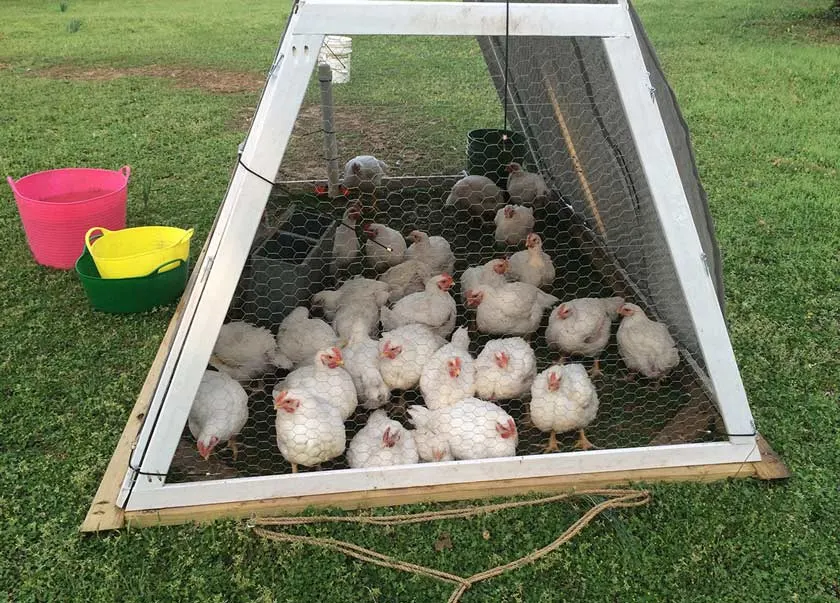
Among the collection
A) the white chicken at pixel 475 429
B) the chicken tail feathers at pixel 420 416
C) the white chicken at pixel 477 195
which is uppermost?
the white chicken at pixel 475 429

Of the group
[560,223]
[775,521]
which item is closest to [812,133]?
[560,223]

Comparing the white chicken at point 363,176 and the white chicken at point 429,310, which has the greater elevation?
the white chicken at point 429,310

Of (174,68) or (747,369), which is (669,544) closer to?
(747,369)

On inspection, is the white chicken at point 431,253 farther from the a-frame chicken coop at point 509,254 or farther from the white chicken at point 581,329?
the white chicken at point 581,329

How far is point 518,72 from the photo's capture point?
11.7ft

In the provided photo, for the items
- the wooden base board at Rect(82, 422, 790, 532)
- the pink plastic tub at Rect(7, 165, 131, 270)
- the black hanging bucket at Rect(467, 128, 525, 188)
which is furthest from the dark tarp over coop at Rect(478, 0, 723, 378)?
the pink plastic tub at Rect(7, 165, 131, 270)

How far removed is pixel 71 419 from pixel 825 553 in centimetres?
244

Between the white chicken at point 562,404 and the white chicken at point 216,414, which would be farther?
the white chicken at point 562,404

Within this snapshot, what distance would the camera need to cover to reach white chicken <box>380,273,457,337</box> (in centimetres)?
254

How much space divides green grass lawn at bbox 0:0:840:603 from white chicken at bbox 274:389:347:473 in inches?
9.8

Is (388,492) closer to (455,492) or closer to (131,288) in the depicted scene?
(455,492)

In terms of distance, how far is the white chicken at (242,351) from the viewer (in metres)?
2.32

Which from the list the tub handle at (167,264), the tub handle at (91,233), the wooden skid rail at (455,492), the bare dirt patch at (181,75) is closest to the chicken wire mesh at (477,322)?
the wooden skid rail at (455,492)

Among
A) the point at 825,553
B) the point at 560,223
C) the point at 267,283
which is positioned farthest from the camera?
the point at 560,223
